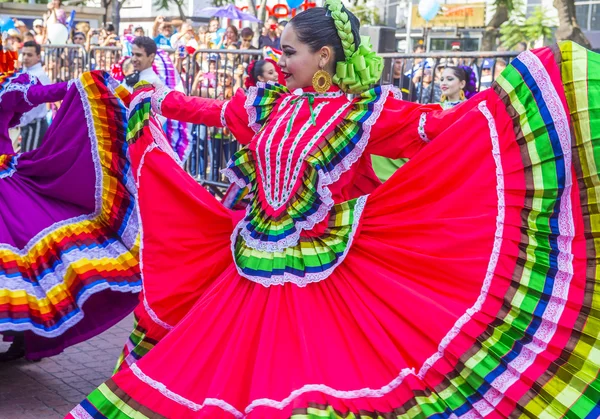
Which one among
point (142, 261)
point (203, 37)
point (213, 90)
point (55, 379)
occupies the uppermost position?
point (203, 37)

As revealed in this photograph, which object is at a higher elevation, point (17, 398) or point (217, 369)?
point (217, 369)

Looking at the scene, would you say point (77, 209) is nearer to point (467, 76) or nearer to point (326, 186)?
point (326, 186)

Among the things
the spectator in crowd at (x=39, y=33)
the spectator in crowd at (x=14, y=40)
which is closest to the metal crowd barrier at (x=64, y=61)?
the spectator in crowd at (x=14, y=40)

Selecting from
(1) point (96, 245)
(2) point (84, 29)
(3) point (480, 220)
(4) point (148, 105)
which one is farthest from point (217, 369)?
(2) point (84, 29)

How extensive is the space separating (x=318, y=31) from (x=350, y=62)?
166 mm

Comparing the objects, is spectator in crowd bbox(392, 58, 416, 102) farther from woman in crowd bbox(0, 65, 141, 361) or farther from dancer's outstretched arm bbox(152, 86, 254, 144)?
dancer's outstretched arm bbox(152, 86, 254, 144)

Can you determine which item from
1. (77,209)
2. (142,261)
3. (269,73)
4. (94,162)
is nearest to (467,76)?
(269,73)

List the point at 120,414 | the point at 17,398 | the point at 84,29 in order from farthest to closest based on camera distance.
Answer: the point at 84,29 → the point at 17,398 → the point at 120,414

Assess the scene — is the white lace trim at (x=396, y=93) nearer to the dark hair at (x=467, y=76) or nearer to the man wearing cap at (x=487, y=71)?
the dark hair at (x=467, y=76)

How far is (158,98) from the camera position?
3.93 metres

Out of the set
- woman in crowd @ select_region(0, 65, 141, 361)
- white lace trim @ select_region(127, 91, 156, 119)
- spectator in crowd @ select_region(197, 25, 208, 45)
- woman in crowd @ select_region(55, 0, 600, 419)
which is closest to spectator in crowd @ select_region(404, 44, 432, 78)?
woman in crowd @ select_region(0, 65, 141, 361)

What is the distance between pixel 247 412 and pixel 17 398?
1.95 meters

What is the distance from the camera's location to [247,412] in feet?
9.97

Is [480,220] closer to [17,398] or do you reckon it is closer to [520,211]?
[520,211]
